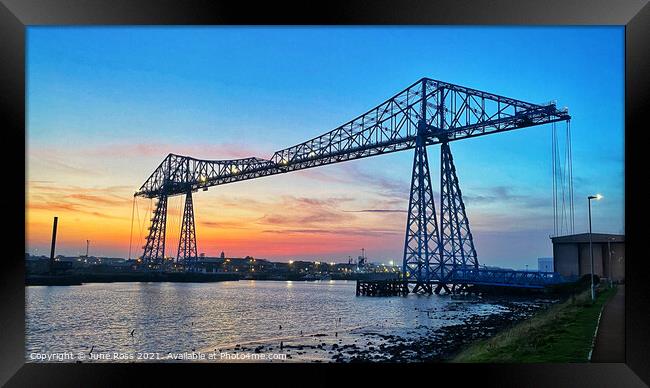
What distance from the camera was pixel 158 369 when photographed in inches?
378

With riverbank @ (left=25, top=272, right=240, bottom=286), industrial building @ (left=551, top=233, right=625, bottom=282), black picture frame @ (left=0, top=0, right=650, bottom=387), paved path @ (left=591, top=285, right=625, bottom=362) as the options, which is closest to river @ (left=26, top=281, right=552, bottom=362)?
black picture frame @ (left=0, top=0, right=650, bottom=387)

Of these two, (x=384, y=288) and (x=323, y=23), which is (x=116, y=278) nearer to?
(x=384, y=288)

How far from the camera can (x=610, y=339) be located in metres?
10.7

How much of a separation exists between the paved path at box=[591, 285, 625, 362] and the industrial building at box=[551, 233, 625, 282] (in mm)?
14112

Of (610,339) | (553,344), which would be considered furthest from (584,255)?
(553,344)

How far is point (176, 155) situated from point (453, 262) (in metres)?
35.5

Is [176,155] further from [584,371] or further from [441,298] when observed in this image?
[584,371]

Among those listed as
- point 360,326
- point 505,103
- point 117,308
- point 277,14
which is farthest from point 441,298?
point 277,14

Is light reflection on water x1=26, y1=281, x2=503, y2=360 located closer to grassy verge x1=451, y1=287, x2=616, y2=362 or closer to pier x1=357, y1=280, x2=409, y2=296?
pier x1=357, y1=280, x2=409, y2=296

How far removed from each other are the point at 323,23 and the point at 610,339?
25.2 ft

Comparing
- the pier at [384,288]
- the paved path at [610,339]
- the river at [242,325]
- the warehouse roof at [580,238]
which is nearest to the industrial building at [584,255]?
the warehouse roof at [580,238]

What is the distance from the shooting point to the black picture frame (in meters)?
9.11

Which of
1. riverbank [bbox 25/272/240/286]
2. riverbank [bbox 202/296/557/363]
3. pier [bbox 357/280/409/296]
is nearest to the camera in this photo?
riverbank [bbox 202/296/557/363]

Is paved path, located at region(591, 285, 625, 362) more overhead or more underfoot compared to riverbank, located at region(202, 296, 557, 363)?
more overhead
